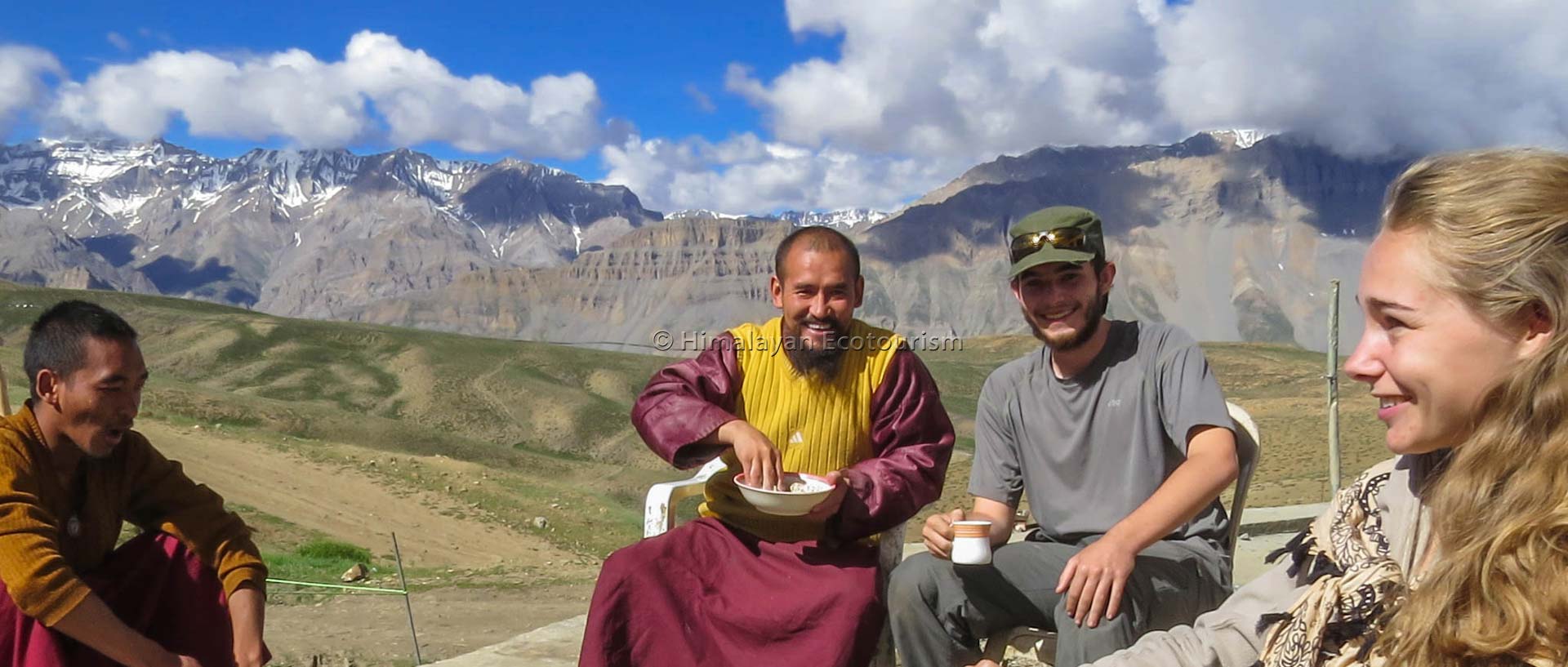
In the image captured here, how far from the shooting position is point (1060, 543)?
10.3ft

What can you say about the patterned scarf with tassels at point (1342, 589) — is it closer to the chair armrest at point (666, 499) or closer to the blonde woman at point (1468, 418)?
the blonde woman at point (1468, 418)

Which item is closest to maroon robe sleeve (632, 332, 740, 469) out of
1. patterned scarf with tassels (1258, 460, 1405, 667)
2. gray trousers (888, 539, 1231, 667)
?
gray trousers (888, 539, 1231, 667)

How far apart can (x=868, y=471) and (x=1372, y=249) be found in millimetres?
1915

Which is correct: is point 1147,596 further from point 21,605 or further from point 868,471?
point 21,605

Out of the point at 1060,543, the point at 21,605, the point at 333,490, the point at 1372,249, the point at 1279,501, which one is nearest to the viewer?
the point at 1372,249

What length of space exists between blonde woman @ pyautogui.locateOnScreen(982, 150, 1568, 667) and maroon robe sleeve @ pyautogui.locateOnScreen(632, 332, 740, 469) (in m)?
1.92

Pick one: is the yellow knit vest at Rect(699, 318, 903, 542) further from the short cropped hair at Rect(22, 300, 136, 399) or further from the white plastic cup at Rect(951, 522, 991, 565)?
the short cropped hair at Rect(22, 300, 136, 399)

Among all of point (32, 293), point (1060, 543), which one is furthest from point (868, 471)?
point (32, 293)

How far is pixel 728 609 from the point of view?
327cm

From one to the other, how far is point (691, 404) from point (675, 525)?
25.1 inches

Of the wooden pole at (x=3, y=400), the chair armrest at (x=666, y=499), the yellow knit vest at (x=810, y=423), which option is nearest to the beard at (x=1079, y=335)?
the yellow knit vest at (x=810, y=423)

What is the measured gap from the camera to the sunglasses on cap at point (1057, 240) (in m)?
3.11

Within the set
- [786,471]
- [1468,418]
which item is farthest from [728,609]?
[1468,418]

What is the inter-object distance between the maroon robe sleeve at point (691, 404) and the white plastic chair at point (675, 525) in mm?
264
